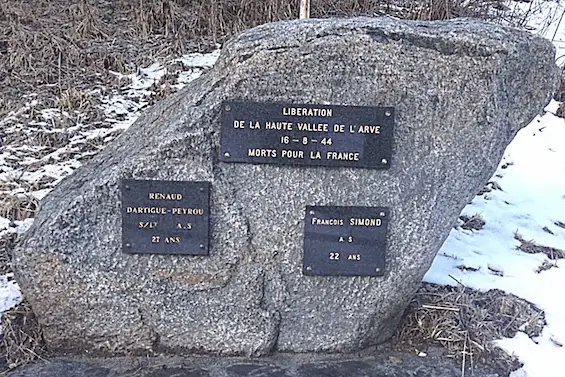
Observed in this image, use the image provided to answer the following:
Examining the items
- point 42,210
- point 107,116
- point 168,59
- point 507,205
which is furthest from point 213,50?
point 42,210

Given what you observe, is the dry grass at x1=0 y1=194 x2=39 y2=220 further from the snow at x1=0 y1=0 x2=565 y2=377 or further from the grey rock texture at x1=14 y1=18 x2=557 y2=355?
the grey rock texture at x1=14 y1=18 x2=557 y2=355

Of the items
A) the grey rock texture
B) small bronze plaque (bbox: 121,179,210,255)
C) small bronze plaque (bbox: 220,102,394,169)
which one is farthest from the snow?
small bronze plaque (bbox: 220,102,394,169)

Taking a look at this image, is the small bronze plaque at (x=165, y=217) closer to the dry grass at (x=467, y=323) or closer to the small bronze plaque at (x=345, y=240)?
the small bronze plaque at (x=345, y=240)

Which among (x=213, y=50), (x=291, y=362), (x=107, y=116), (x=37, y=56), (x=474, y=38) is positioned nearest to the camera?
(x=474, y=38)

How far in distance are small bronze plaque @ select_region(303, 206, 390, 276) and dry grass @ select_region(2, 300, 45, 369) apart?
1.09 m

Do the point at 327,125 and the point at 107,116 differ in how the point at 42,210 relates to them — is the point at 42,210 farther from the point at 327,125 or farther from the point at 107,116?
the point at 107,116

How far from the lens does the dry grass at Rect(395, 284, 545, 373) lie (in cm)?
293

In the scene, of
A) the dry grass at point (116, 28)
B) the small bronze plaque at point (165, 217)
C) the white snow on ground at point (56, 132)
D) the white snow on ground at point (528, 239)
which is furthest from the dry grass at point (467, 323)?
the dry grass at point (116, 28)

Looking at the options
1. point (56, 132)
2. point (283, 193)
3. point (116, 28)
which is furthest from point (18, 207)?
point (116, 28)

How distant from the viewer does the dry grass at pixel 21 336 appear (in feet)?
9.27

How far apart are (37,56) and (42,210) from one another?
10.0 feet

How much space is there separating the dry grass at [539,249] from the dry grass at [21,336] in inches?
92.7

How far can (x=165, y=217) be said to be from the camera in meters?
2.81

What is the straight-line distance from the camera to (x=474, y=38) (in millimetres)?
2713
